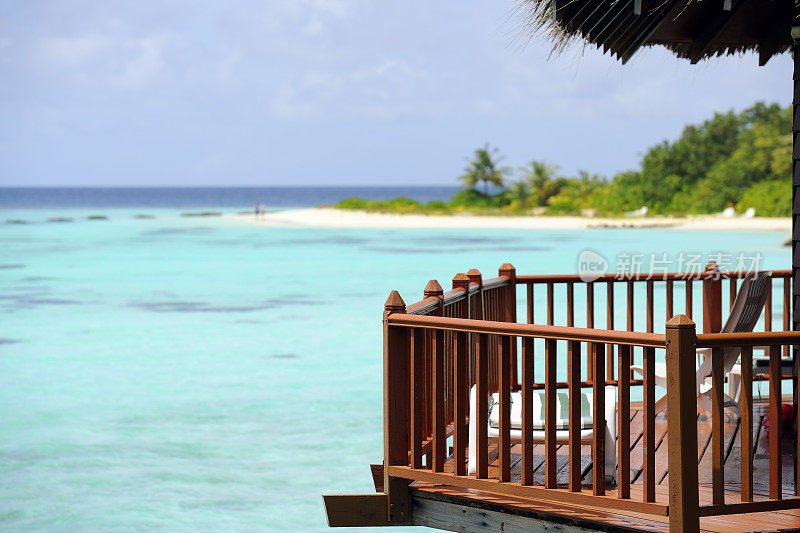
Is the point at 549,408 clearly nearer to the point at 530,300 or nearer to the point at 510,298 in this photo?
the point at 510,298

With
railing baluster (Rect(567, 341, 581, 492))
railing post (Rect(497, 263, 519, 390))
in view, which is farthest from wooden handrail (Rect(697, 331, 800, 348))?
railing post (Rect(497, 263, 519, 390))

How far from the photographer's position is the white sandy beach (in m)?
47.2

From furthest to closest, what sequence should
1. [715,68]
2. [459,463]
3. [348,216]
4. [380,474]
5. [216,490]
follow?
[348,216], [216,490], [715,68], [380,474], [459,463]

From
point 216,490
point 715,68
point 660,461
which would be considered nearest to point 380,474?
point 660,461

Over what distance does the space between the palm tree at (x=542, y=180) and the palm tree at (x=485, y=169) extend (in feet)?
10.5

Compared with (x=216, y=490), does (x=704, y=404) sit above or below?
above

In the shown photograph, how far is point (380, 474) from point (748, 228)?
44703 mm

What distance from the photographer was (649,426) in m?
3.79

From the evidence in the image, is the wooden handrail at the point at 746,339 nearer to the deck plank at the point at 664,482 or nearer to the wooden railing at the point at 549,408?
the wooden railing at the point at 549,408

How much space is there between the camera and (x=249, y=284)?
92.1 ft

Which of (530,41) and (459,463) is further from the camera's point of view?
(530,41)

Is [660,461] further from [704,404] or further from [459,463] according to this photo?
[459,463]

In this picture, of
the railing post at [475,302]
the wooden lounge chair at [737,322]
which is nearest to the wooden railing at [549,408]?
the railing post at [475,302]

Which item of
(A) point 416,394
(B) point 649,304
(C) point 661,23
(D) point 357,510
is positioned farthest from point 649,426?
(B) point 649,304
